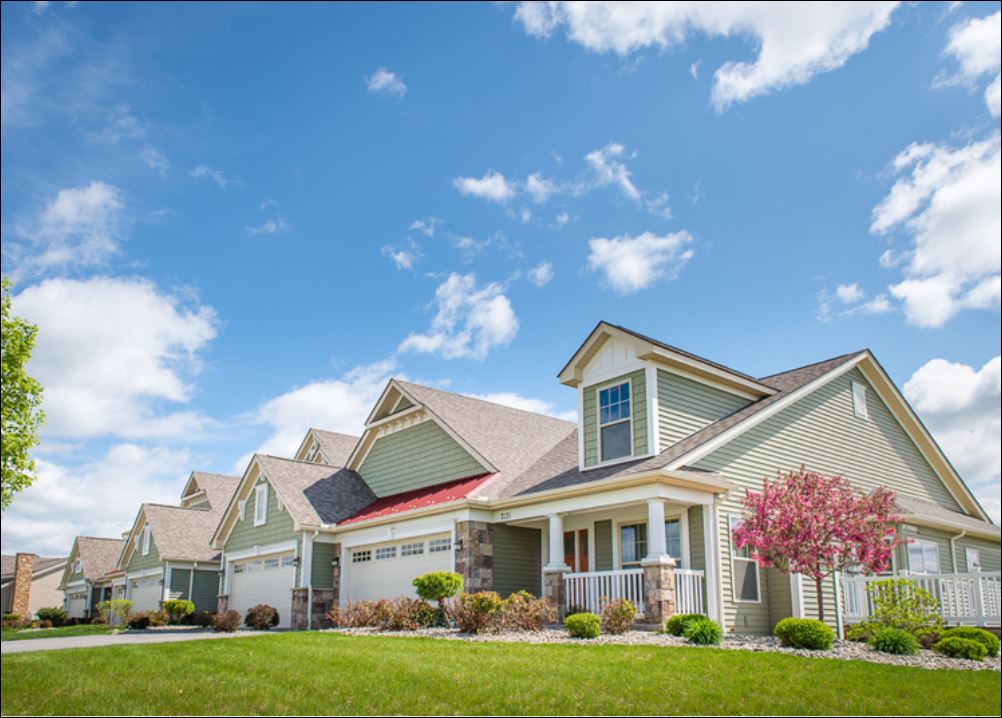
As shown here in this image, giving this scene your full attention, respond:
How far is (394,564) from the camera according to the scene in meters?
23.2

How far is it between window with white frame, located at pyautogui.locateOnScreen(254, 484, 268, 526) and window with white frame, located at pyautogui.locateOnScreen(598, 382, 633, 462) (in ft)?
44.2

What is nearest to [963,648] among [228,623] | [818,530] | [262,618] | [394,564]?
[818,530]

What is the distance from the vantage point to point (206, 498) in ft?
136

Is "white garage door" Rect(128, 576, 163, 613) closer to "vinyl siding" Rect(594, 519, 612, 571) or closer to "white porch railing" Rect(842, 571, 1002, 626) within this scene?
"vinyl siding" Rect(594, 519, 612, 571)

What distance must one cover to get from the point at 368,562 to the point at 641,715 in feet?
51.4

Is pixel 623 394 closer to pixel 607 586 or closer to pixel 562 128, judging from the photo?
pixel 607 586

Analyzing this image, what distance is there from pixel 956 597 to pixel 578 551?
8.03 m

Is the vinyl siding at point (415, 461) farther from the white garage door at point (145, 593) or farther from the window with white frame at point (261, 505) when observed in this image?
the white garage door at point (145, 593)

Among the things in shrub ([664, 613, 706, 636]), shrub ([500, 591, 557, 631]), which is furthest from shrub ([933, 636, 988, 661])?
shrub ([500, 591, 557, 631])

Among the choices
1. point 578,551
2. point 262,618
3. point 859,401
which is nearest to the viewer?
point 578,551

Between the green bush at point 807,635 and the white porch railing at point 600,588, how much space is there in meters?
3.65

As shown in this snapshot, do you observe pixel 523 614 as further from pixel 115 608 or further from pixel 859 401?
pixel 115 608

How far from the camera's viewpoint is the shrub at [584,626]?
14875 mm

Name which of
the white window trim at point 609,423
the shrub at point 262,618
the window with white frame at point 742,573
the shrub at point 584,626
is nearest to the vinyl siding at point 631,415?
the white window trim at point 609,423
